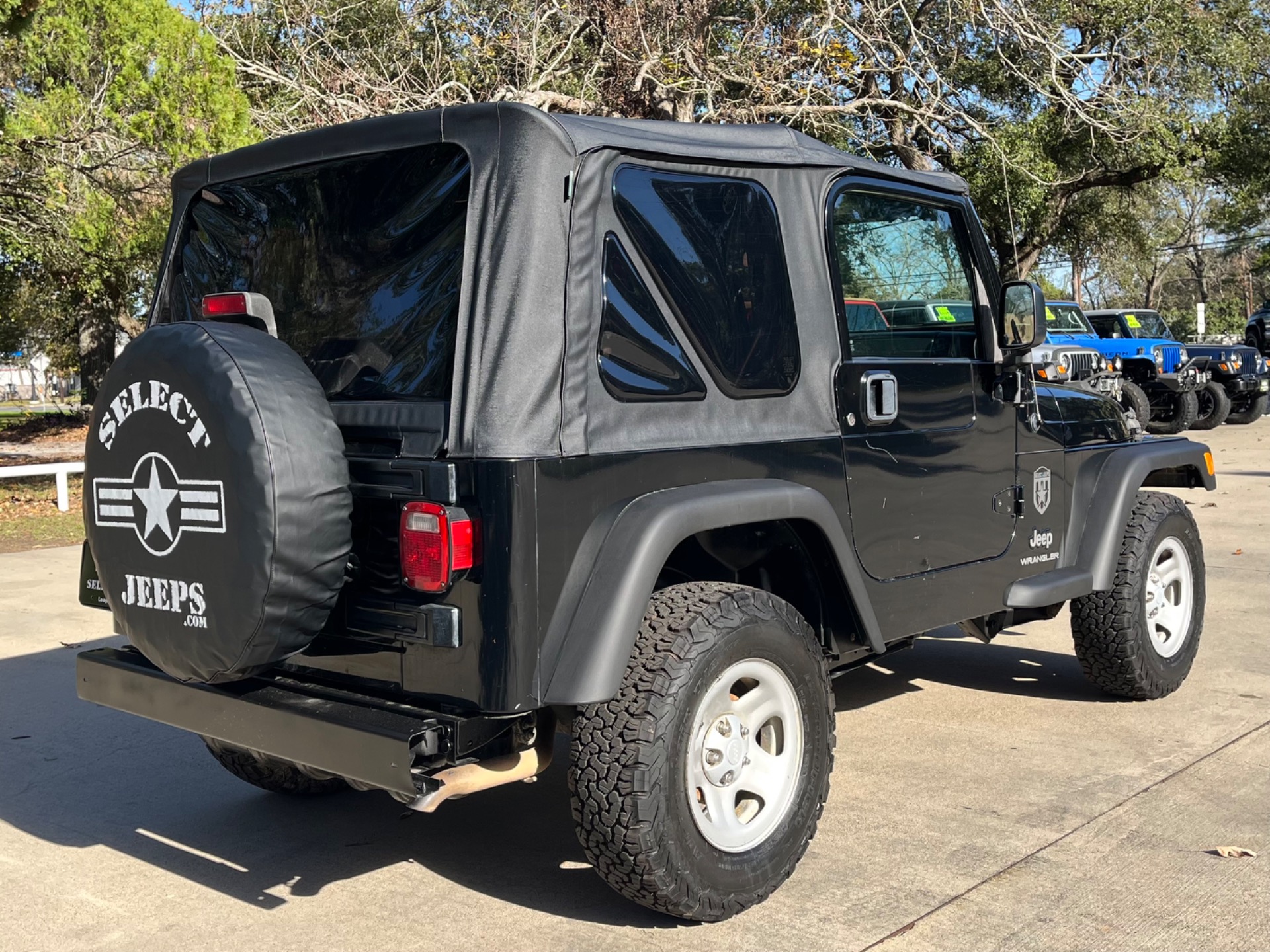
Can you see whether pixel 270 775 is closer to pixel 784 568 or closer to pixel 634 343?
pixel 784 568

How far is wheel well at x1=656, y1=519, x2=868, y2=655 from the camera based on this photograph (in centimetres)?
382

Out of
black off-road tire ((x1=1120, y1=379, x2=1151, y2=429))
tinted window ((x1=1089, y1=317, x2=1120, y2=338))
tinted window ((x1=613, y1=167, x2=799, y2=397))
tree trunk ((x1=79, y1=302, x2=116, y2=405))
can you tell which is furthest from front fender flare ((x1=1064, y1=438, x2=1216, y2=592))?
tree trunk ((x1=79, y1=302, x2=116, y2=405))

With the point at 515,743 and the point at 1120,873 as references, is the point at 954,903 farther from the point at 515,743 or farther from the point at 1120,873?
the point at 515,743

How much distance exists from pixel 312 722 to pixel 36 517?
431 inches

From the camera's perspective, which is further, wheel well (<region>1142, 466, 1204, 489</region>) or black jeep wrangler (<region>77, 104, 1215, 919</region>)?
wheel well (<region>1142, 466, 1204, 489</region>)

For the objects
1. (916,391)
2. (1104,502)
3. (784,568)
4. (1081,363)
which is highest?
(1081,363)

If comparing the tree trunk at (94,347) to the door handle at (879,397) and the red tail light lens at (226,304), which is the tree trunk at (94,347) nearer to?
the red tail light lens at (226,304)

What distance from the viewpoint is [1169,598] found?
18.4 ft

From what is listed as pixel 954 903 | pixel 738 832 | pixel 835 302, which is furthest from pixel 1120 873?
pixel 835 302

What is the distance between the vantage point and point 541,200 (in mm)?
3250

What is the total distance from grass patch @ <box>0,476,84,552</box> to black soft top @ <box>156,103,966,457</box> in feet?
23.7

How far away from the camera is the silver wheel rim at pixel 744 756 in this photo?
3.43 metres

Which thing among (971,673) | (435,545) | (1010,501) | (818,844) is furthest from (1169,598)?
(435,545)

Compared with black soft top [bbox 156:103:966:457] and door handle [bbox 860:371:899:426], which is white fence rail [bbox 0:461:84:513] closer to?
black soft top [bbox 156:103:966:457]
